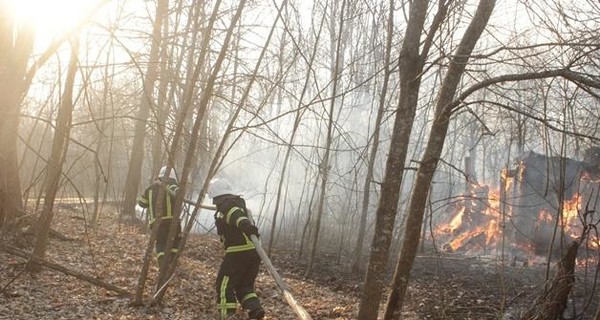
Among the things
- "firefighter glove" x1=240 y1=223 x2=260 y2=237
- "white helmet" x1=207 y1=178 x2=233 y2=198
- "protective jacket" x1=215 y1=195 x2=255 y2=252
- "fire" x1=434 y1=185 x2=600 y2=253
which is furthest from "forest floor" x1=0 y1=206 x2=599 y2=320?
"fire" x1=434 y1=185 x2=600 y2=253

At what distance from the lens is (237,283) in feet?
20.7

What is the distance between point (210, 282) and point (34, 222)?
2.98 metres

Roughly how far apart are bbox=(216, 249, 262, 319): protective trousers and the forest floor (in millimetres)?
359

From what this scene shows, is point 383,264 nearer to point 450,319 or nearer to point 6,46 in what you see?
point 450,319

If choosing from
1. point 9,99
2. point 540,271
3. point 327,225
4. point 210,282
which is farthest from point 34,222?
point 327,225

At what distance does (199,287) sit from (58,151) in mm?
3105

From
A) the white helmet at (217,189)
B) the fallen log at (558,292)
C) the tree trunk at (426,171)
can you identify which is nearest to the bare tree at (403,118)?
the tree trunk at (426,171)

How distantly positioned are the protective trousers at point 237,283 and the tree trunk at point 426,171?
177cm

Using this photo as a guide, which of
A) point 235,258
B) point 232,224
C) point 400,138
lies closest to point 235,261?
point 235,258

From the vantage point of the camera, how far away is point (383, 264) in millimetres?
5250

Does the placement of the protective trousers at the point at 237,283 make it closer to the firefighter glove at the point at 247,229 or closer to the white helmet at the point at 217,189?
the firefighter glove at the point at 247,229

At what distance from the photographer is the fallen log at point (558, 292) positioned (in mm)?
6203

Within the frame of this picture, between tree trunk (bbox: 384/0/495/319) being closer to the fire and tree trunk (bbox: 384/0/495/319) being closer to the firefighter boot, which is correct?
the firefighter boot

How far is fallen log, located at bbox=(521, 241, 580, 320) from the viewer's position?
244 inches
